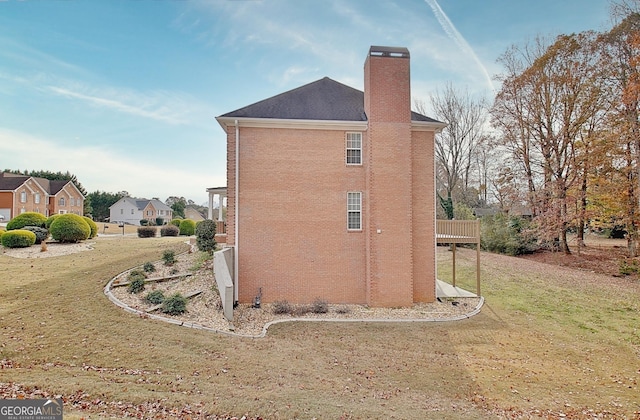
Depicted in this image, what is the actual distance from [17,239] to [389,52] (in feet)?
75.9

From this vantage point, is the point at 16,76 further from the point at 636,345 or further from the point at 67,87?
the point at 636,345

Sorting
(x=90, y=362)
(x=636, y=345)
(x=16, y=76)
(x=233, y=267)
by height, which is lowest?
(x=636, y=345)

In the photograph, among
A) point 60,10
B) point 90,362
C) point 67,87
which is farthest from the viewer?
point 67,87

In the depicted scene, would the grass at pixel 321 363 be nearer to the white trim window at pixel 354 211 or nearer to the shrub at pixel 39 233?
the white trim window at pixel 354 211

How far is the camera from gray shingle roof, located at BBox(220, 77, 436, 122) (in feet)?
44.3

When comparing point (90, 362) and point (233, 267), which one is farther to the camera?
point (233, 267)

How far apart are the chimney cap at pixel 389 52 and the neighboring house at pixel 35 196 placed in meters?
46.5

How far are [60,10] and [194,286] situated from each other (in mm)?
9068

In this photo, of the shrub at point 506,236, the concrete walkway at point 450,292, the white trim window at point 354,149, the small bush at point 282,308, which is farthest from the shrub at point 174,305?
the shrub at point 506,236

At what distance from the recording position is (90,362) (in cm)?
668

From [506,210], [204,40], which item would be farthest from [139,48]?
[506,210]

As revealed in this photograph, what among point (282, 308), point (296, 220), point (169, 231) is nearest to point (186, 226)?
point (169, 231)

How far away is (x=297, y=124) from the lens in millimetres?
13359

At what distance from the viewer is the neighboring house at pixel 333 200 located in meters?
13.0
